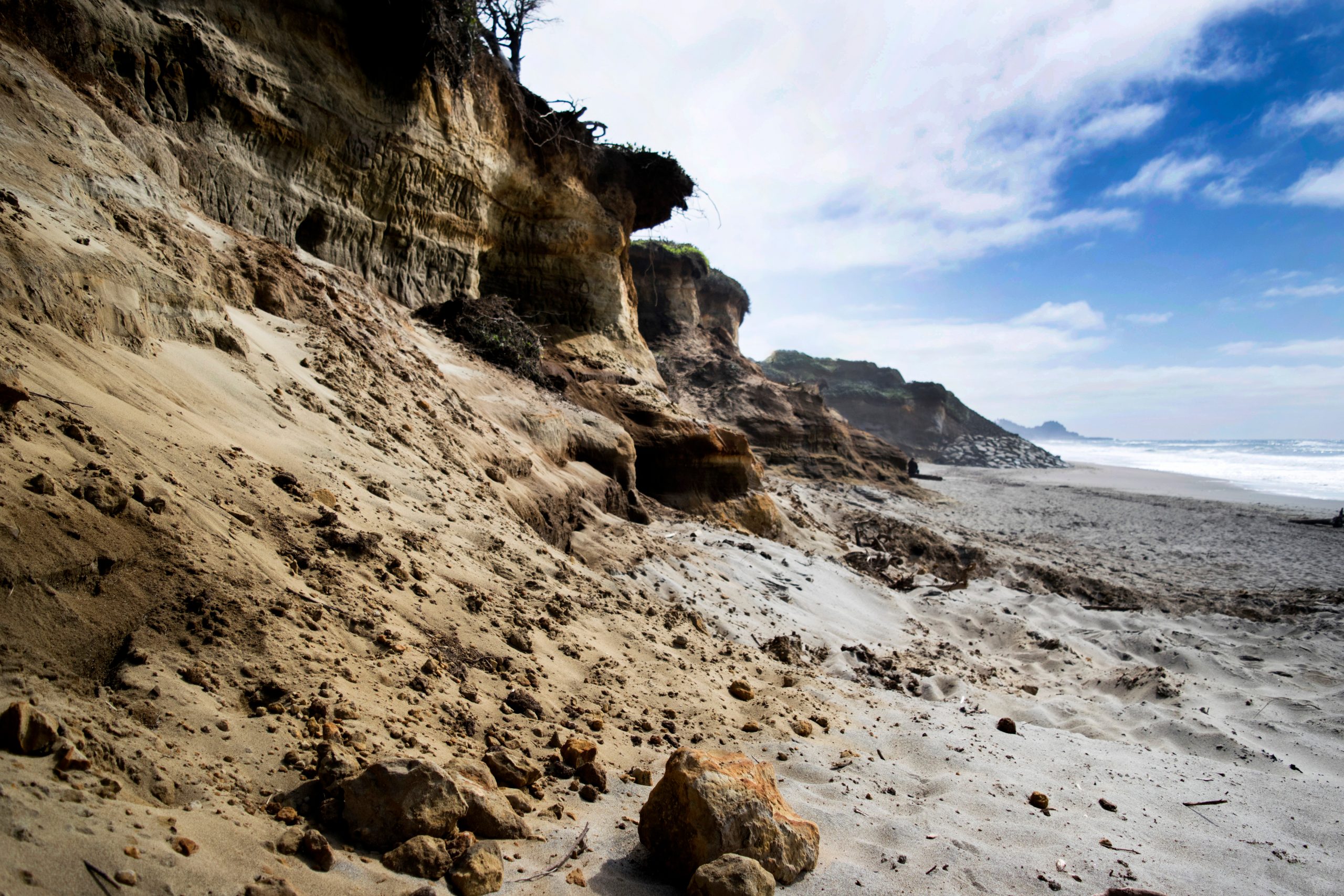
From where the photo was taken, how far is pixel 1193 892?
7.86ft

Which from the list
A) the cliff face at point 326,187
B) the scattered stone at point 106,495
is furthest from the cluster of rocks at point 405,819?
the cliff face at point 326,187

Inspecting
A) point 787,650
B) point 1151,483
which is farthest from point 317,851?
point 1151,483

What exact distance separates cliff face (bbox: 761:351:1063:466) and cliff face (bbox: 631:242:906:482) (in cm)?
1777

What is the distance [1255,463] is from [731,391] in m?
41.0

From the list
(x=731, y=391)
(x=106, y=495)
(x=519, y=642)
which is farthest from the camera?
(x=731, y=391)

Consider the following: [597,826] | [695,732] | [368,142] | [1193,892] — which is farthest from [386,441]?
[368,142]

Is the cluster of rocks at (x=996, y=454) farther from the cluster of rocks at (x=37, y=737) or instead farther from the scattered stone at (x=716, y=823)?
the cluster of rocks at (x=37, y=737)

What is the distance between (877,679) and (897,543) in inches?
242

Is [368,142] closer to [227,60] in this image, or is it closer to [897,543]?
[227,60]

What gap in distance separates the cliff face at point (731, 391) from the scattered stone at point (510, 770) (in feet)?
49.5

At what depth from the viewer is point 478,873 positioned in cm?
170

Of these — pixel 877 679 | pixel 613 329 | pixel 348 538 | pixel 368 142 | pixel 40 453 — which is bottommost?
pixel 877 679

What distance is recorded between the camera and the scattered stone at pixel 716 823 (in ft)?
6.28

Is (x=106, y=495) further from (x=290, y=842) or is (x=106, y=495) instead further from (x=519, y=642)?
(x=519, y=642)
